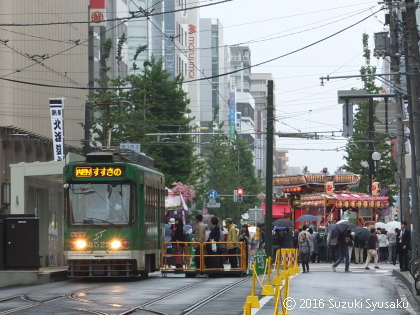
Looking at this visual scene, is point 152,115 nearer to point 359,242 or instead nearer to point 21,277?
point 359,242

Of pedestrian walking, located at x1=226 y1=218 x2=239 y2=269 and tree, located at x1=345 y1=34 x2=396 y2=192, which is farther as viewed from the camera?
tree, located at x1=345 y1=34 x2=396 y2=192

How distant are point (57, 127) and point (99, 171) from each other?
21369 millimetres

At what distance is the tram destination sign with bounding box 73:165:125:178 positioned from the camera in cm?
3216

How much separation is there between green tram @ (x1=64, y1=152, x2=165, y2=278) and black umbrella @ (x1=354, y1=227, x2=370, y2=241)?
1785cm

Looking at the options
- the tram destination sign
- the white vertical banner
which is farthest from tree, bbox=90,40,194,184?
the tram destination sign

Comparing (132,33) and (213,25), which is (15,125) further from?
(213,25)

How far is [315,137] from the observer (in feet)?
179

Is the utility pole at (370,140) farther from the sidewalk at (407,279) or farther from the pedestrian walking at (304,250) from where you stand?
the sidewalk at (407,279)

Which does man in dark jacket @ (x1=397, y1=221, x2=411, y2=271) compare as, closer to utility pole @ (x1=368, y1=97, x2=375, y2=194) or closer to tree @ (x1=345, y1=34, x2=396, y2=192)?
utility pole @ (x1=368, y1=97, x2=375, y2=194)

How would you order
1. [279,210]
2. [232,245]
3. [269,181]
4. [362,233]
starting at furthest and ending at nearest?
1. [279,210]
2. [362,233]
3. [269,181]
4. [232,245]

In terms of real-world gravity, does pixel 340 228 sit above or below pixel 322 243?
above

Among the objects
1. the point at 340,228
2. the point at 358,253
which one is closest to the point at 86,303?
the point at 340,228

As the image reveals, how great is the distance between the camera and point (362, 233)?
1921 inches

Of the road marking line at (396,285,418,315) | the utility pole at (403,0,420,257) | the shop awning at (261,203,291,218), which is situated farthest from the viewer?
the shop awning at (261,203,291,218)
